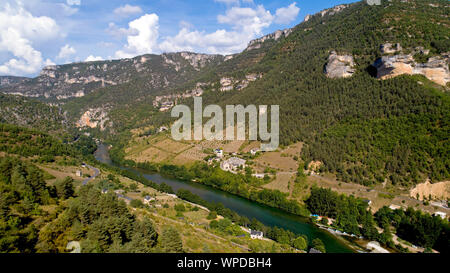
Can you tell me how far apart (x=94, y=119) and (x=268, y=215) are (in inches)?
6043

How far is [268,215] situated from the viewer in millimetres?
48781

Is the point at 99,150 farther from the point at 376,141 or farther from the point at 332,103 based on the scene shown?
the point at 376,141

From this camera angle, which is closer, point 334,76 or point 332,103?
point 332,103

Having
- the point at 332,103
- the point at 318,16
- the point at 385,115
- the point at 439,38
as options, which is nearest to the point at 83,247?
the point at 385,115

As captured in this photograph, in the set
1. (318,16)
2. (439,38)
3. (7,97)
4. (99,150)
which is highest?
(318,16)

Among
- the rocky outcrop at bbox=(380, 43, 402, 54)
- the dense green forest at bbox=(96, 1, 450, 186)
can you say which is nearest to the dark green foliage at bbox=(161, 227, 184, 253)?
the dense green forest at bbox=(96, 1, 450, 186)

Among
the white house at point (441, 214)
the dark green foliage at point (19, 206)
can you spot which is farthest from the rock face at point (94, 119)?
the white house at point (441, 214)

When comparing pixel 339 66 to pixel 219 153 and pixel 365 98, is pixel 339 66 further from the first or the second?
pixel 219 153

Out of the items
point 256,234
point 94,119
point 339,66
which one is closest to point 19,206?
point 256,234

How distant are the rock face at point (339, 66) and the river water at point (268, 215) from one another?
6553cm

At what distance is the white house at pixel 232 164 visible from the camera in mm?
69938
